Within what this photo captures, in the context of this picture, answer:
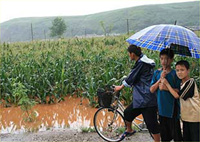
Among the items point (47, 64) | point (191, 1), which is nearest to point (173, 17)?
point (191, 1)

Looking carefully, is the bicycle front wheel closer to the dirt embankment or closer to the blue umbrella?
the dirt embankment

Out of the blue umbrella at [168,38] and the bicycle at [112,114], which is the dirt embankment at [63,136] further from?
the blue umbrella at [168,38]

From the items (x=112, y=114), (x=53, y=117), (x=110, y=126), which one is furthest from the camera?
(x=53, y=117)

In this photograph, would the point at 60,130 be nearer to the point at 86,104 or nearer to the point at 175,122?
the point at 86,104

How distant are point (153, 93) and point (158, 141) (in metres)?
0.74

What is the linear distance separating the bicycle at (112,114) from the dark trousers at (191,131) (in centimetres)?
124

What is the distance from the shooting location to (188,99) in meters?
2.96

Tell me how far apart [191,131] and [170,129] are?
1.04ft

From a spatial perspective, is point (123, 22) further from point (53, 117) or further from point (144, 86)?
point (144, 86)


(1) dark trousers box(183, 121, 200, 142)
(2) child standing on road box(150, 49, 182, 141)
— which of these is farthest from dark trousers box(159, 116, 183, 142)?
(1) dark trousers box(183, 121, 200, 142)

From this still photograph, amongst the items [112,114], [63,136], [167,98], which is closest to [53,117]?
[63,136]

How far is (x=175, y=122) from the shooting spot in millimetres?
3205

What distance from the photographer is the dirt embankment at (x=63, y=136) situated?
14.2ft

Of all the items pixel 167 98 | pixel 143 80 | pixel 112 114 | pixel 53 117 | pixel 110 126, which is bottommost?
pixel 53 117
